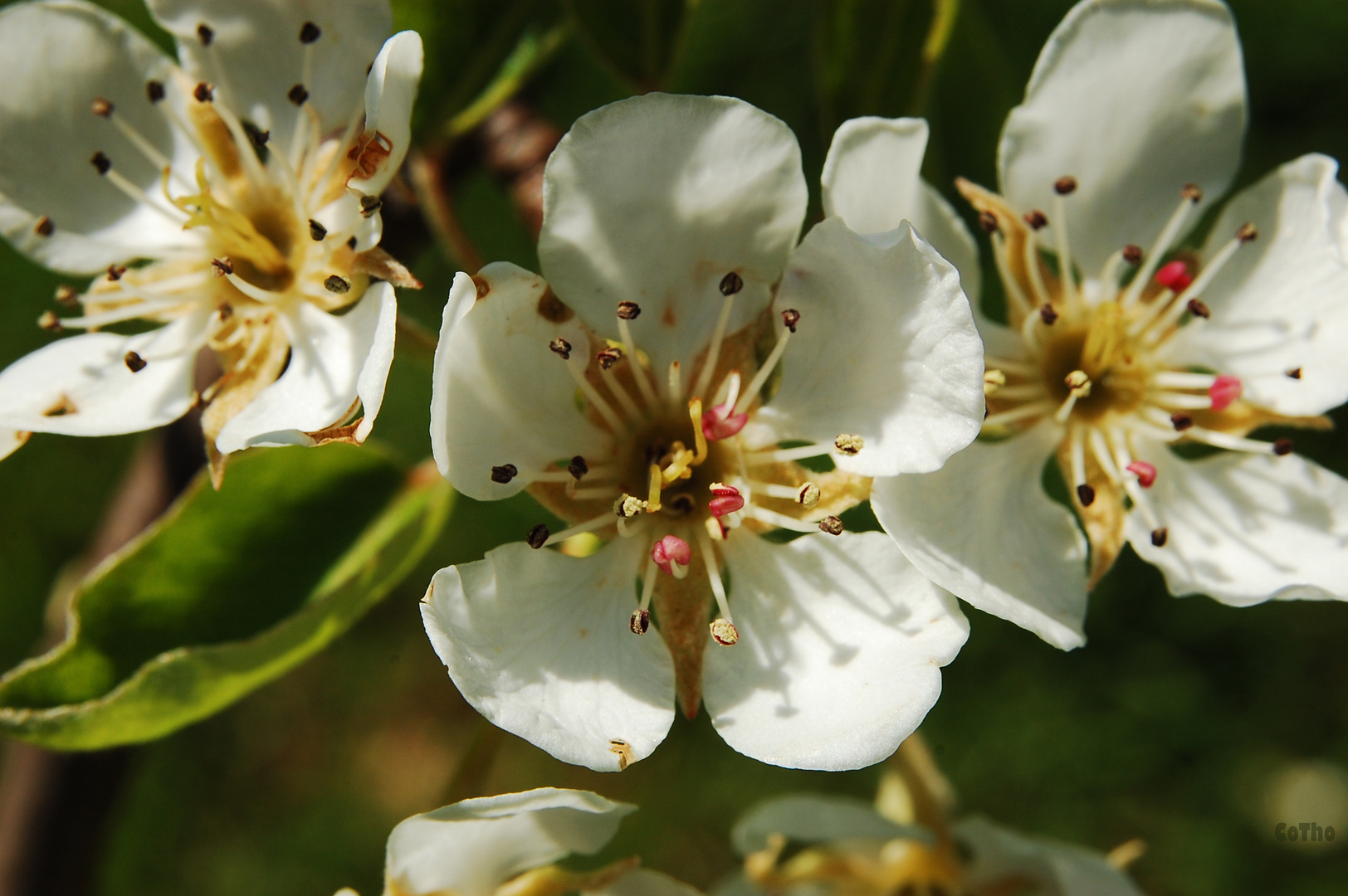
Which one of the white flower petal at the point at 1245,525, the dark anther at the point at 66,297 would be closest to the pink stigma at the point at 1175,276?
the white flower petal at the point at 1245,525

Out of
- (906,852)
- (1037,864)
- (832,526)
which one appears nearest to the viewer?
(832,526)

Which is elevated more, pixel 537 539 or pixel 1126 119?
pixel 1126 119

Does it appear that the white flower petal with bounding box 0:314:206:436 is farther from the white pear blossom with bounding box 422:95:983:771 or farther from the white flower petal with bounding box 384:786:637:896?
the white flower petal with bounding box 384:786:637:896

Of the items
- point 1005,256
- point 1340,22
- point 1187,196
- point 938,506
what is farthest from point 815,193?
point 1340,22

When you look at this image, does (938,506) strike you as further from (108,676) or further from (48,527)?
(48,527)

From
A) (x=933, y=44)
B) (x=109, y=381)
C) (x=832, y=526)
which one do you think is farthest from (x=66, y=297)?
(x=933, y=44)

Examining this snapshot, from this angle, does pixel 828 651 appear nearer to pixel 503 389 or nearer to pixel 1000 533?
pixel 1000 533
